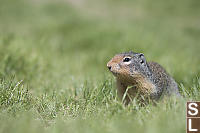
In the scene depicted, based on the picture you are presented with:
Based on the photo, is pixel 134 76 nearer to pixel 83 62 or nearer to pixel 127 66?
pixel 127 66

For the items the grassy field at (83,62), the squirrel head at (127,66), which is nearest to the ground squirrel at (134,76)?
the squirrel head at (127,66)

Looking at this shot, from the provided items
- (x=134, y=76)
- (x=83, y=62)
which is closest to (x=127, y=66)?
(x=134, y=76)

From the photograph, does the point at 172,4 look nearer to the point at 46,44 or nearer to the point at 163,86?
the point at 46,44

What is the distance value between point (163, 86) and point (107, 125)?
5.22ft

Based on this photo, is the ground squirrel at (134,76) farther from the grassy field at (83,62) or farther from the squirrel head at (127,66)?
the grassy field at (83,62)

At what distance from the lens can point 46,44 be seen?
7223 millimetres

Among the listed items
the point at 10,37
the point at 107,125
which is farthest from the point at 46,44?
the point at 107,125

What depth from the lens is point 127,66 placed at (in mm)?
3762

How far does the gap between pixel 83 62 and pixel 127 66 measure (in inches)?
141

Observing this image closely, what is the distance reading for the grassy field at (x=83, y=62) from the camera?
3004 mm

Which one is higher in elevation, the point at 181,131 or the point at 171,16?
the point at 171,16

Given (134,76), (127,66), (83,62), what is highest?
(127,66)

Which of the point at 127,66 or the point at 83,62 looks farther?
the point at 83,62

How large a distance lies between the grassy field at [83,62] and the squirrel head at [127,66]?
1.20 feet
